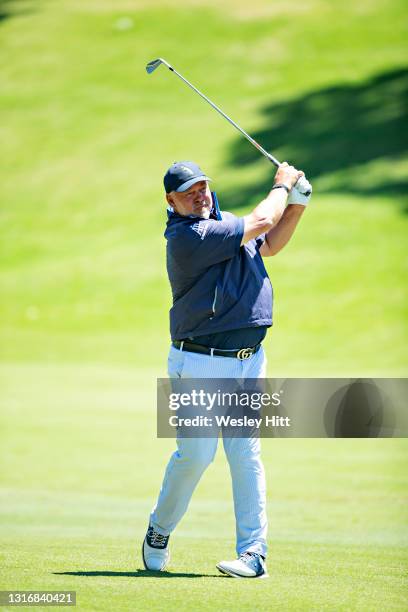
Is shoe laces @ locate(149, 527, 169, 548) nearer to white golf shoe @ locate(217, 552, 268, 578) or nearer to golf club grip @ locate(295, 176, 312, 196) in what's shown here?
white golf shoe @ locate(217, 552, 268, 578)

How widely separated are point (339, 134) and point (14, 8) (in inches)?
378

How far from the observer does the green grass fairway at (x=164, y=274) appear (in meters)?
5.04

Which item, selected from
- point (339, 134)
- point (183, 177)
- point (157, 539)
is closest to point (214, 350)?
point (183, 177)

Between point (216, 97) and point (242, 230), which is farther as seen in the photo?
point (216, 97)

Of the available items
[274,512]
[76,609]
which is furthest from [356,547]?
[76,609]

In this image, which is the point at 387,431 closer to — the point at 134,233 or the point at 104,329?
the point at 104,329

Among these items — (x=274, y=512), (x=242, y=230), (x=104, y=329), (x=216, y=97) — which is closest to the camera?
(x=242, y=230)

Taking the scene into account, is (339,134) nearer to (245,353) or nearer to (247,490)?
(245,353)

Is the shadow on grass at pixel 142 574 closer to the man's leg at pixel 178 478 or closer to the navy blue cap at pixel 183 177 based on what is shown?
the man's leg at pixel 178 478

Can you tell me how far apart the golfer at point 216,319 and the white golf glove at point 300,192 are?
0.80ft

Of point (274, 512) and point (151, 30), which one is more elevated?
point (151, 30)

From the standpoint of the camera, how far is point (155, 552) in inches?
181

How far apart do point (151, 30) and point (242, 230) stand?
79.2 ft

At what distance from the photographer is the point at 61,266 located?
21250 millimetres
